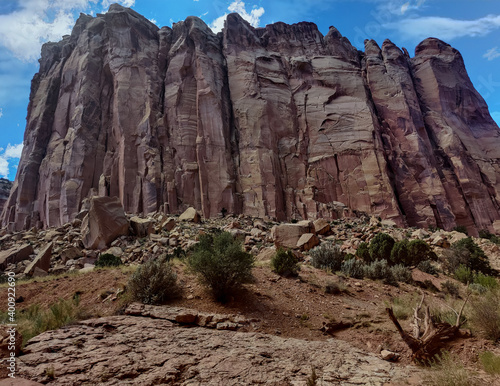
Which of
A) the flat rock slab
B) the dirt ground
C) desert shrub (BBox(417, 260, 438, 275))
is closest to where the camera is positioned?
the flat rock slab

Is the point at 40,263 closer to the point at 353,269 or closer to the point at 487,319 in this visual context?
the point at 353,269

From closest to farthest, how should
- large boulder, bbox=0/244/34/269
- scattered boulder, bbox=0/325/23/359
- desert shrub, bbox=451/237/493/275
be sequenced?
scattered boulder, bbox=0/325/23/359
desert shrub, bbox=451/237/493/275
large boulder, bbox=0/244/34/269

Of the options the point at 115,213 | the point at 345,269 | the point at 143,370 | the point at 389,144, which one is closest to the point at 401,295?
the point at 345,269

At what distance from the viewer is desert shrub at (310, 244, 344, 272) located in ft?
39.1

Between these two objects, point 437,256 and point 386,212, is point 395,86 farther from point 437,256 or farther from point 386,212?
point 437,256

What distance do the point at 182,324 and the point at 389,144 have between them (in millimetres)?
40284

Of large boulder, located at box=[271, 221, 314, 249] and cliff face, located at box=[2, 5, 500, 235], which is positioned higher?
cliff face, located at box=[2, 5, 500, 235]

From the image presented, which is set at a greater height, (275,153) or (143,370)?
(275,153)

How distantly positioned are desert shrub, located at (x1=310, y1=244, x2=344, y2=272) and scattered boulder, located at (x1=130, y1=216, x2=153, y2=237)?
13.1 meters

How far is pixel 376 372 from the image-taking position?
4.29m

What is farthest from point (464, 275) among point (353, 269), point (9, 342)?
point (9, 342)

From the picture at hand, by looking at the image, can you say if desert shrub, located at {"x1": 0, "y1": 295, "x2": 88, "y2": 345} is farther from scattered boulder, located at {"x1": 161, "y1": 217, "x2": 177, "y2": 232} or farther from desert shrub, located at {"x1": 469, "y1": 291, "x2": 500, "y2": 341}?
scattered boulder, located at {"x1": 161, "y1": 217, "x2": 177, "y2": 232}

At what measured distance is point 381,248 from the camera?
1448 centimetres

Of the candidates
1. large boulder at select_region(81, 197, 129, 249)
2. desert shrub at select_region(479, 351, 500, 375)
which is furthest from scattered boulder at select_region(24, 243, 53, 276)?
desert shrub at select_region(479, 351, 500, 375)
